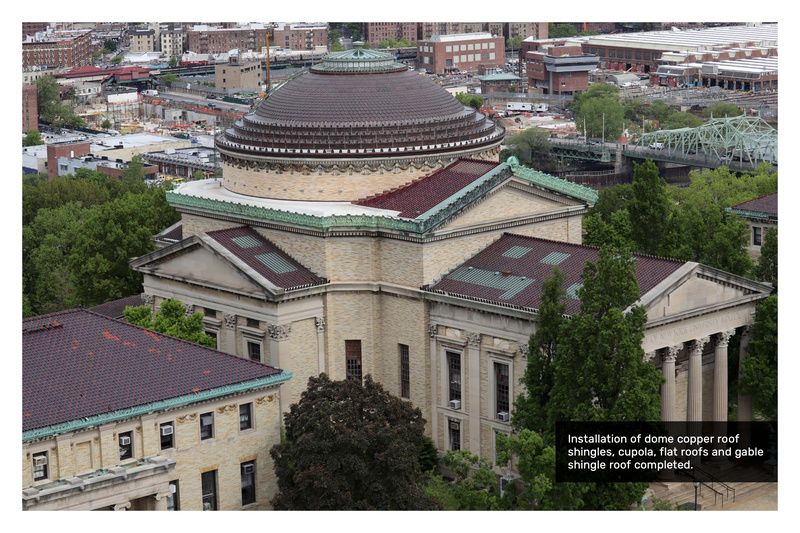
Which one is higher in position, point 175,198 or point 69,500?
point 175,198

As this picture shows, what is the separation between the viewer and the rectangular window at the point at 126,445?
69.6 m

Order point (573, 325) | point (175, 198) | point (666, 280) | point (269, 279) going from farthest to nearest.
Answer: point (175, 198) < point (269, 279) < point (666, 280) < point (573, 325)

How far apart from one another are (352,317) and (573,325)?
1651cm

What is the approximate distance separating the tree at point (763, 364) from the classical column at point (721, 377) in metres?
1.03

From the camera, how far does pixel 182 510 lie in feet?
231

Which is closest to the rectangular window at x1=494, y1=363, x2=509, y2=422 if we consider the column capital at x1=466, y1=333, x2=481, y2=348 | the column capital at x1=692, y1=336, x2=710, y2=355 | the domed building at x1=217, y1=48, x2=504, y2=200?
the column capital at x1=466, y1=333, x2=481, y2=348

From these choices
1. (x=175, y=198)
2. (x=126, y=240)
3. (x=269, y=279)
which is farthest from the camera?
(x=126, y=240)

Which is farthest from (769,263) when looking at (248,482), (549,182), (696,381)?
(248,482)

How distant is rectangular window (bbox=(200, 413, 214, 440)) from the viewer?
72469 millimetres

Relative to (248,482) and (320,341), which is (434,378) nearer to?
(320,341)

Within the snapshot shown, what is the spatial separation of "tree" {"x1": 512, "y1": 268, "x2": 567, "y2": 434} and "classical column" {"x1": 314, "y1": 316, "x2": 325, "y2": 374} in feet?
45.4

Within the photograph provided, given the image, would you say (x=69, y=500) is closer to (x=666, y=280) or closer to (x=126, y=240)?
(x=666, y=280)

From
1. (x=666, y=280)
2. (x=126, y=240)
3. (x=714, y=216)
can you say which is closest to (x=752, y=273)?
(x=714, y=216)

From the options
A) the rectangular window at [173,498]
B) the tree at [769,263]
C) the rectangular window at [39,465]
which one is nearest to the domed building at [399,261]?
the tree at [769,263]
